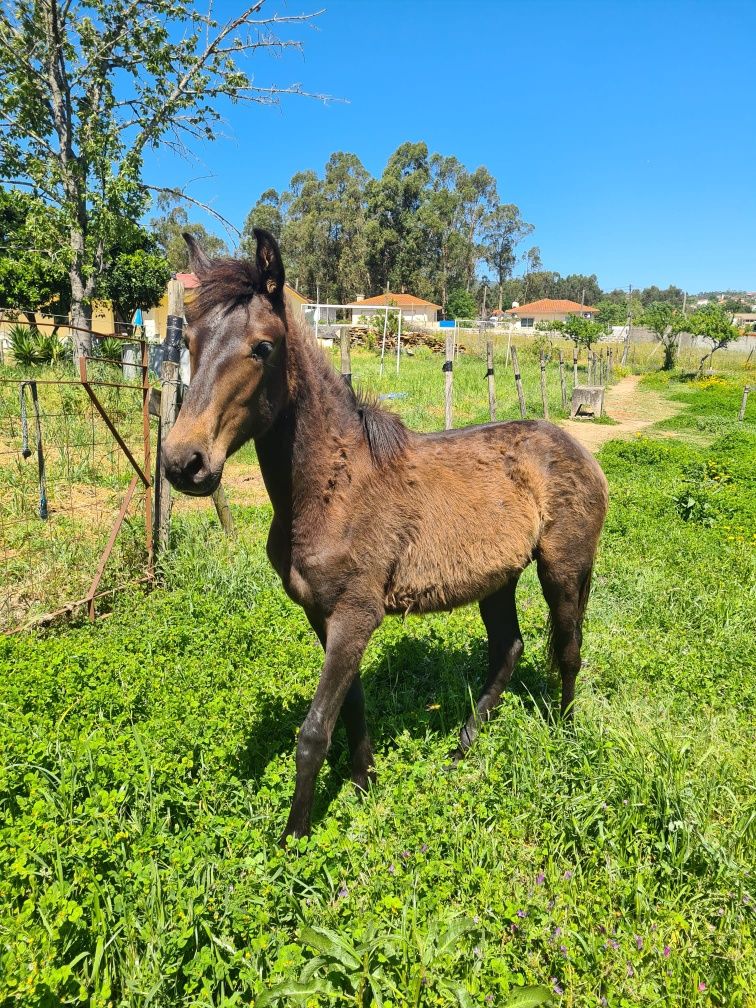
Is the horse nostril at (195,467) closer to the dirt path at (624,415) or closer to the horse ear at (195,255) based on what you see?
the horse ear at (195,255)

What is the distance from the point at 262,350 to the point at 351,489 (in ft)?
2.57

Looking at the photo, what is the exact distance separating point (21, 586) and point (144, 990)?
3.94m

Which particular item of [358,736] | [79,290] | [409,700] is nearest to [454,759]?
[409,700]

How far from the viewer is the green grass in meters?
2.01

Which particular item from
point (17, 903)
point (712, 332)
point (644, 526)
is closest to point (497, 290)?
point (712, 332)

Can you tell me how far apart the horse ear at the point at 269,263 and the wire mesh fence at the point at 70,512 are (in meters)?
2.67

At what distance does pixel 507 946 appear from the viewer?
214 centimetres

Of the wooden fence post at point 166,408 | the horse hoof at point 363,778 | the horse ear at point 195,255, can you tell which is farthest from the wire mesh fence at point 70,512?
the horse hoof at point 363,778

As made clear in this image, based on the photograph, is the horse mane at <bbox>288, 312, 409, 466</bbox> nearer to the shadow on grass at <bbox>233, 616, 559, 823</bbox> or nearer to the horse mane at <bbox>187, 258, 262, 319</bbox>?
the horse mane at <bbox>187, 258, 262, 319</bbox>

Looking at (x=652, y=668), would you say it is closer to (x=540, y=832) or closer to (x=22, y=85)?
(x=540, y=832)

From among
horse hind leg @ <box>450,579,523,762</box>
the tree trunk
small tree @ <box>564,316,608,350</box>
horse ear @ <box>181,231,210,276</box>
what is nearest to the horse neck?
horse ear @ <box>181,231,210,276</box>

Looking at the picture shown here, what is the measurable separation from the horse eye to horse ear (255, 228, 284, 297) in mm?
256

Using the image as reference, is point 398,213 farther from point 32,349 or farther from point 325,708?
point 325,708

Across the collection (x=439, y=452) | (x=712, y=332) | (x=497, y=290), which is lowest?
(x=439, y=452)
